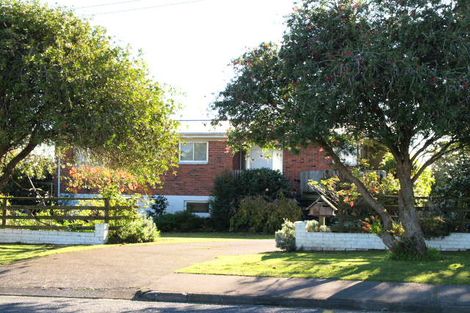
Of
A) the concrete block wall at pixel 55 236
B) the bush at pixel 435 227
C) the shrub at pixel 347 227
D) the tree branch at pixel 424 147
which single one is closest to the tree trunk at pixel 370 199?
the tree branch at pixel 424 147

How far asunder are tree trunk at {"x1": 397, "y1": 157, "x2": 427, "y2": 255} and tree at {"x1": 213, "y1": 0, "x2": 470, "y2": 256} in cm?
2

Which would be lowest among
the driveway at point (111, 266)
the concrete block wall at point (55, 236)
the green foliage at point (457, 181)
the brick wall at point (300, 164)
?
the driveway at point (111, 266)

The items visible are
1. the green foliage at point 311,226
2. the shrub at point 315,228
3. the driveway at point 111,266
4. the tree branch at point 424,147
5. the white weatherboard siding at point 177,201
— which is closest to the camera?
the driveway at point 111,266

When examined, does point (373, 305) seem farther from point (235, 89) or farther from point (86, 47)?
point (86, 47)

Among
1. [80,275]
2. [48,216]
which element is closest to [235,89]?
[80,275]

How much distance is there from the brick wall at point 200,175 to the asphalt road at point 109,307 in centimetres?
1854

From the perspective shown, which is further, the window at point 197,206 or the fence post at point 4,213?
the window at point 197,206

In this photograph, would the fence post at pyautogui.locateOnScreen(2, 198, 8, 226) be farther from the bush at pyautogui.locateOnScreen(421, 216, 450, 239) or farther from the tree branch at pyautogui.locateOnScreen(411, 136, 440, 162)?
the tree branch at pyautogui.locateOnScreen(411, 136, 440, 162)

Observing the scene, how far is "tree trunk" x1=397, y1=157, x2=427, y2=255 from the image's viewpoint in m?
12.6

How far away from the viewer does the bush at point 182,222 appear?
25.9 m

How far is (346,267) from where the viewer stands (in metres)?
11.8

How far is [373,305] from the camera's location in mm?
8906

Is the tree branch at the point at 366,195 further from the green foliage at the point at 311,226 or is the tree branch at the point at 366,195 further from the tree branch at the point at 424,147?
the green foliage at the point at 311,226

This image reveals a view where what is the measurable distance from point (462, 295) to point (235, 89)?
235 inches
